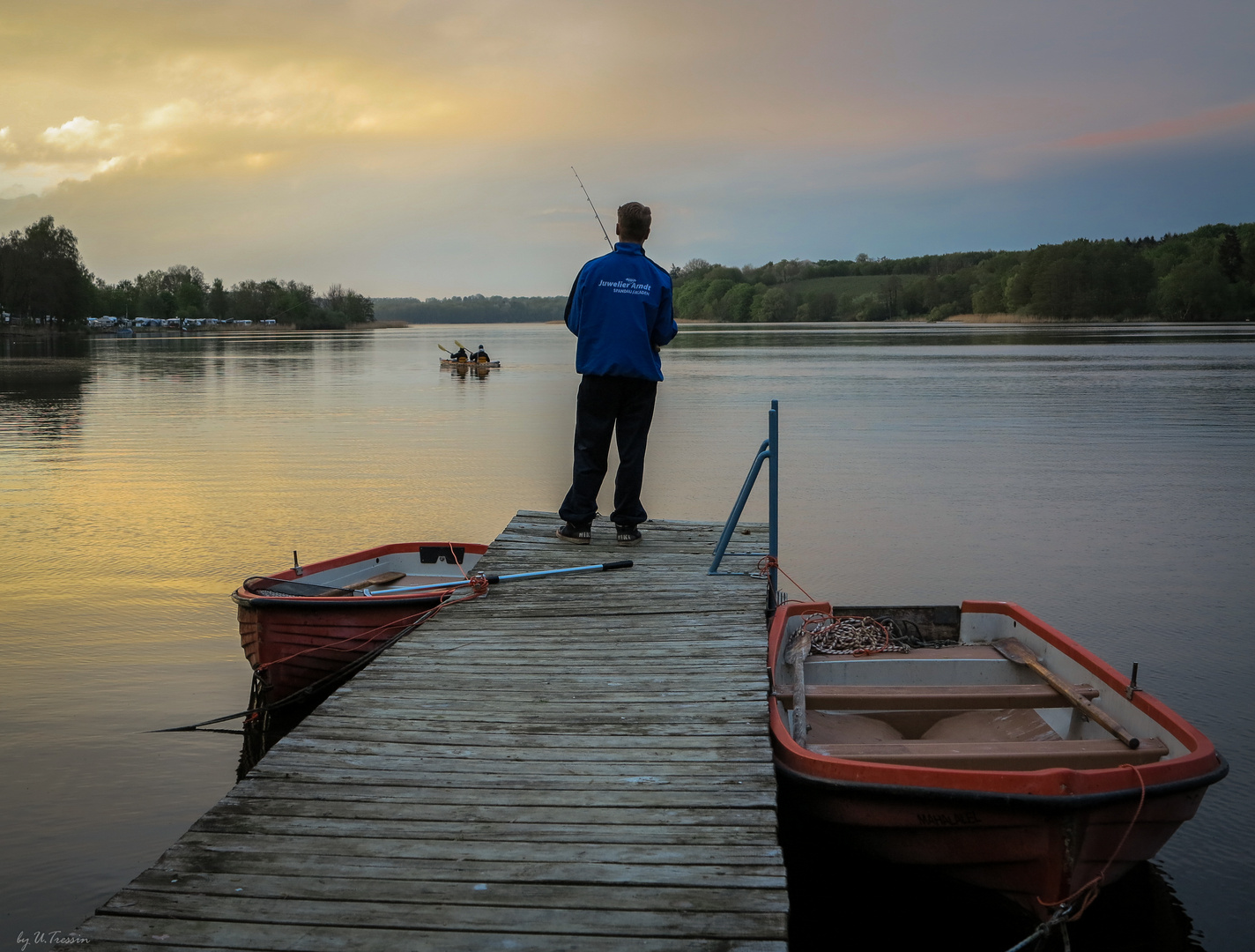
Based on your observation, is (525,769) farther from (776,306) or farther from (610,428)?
(776,306)

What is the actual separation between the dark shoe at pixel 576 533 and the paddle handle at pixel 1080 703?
3179 mm

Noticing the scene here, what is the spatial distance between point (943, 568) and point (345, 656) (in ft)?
22.1

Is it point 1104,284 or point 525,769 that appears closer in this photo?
point 525,769

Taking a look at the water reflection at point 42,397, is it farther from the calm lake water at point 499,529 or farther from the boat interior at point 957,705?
the boat interior at point 957,705

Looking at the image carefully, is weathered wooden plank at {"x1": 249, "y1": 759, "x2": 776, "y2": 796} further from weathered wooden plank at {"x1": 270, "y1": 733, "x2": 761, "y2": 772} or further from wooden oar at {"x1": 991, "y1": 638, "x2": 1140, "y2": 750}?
wooden oar at {"x1": 991, "y1": 638, "x2": 1140, "y2": 750}

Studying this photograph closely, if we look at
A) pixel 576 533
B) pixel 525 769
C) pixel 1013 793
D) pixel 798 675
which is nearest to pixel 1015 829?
pixel 1013 793

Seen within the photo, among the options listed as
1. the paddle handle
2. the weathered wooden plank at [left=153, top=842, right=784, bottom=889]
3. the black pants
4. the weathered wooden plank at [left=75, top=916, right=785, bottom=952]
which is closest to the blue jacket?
the black pants

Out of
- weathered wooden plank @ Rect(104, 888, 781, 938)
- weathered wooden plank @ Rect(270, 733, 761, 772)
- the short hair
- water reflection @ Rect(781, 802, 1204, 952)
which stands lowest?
water reflection @ Rect(781, 802, 1204, 952)

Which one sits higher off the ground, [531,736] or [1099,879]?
[531,736]

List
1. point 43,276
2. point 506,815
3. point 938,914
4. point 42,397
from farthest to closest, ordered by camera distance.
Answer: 1. point 43,276
2. point 42,397
3. point 938,914
4. point 506,815

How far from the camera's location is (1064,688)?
5.24 m

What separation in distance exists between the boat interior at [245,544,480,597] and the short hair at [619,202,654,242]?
2834 millimetres

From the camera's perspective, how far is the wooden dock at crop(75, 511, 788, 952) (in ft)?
9.77

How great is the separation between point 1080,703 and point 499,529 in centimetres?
880
